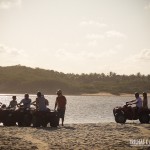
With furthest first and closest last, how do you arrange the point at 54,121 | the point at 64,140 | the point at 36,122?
the point at 54,121
the point at 36,122
the point at 64,140

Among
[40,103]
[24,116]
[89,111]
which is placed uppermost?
[40,103]

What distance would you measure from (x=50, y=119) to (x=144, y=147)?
7.53m

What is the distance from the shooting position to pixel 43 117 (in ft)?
62.6

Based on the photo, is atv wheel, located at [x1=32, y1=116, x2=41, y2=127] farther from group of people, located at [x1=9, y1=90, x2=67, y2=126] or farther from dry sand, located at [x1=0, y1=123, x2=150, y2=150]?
dry sand, located at [x1=0, y1=123, x2=150, y2=150]

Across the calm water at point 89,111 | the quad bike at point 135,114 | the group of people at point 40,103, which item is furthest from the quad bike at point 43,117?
the calm water at point 89,111

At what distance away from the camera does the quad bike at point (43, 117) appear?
62.3ft

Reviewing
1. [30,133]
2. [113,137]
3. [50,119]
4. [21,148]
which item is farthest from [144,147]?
[50,119]

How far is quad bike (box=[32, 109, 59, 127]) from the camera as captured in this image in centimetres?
1900

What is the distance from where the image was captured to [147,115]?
888 inches

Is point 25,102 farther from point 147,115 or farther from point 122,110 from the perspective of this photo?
point 147,115

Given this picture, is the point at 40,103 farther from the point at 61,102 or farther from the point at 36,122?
the point at 61,102

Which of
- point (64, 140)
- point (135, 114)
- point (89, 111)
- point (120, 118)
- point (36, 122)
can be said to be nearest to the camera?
point (64, 140)

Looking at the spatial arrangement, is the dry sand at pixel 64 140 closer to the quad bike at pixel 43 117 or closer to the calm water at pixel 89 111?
the quad bike at pixel 43 117

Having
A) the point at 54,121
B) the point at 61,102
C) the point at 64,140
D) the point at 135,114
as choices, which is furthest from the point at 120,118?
the point at 64,140
